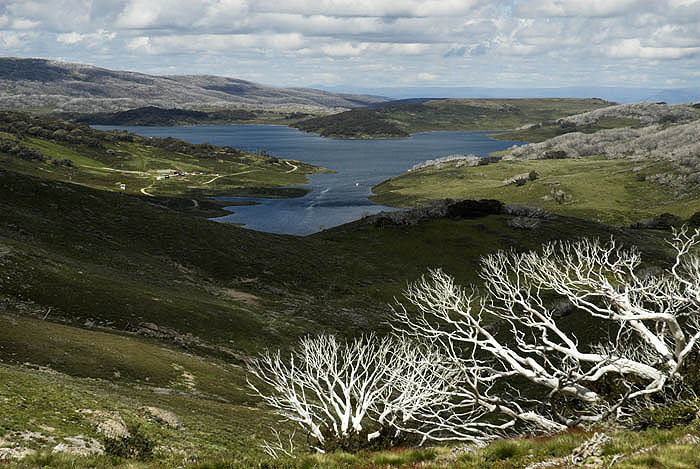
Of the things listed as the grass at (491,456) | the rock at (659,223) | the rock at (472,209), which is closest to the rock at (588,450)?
the grass at (491,456)

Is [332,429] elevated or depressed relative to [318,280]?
elevated

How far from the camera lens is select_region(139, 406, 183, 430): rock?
24253 millimetres

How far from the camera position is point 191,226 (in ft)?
263

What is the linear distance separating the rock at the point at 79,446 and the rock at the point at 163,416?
182 inches

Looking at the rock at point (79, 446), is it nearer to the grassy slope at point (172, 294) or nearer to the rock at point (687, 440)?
the grassy slope at point (172, 294)

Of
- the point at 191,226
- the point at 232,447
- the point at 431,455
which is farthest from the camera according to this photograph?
the point at 191,226

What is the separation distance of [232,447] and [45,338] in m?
17.3

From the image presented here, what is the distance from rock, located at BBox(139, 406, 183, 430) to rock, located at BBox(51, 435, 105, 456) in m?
4.62

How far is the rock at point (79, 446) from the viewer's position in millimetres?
17775

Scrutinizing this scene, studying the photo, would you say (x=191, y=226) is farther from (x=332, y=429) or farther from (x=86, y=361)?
(x=332, y=429)

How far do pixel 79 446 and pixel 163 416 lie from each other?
6060 millimetres

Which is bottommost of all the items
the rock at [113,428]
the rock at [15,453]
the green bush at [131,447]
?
the rock at [113,428]

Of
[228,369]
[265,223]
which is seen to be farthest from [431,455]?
[265,223]

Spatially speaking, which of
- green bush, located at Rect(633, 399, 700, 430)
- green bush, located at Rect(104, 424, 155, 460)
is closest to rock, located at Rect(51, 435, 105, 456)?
green bush, located at Rect(104, 424, 155, 460)
